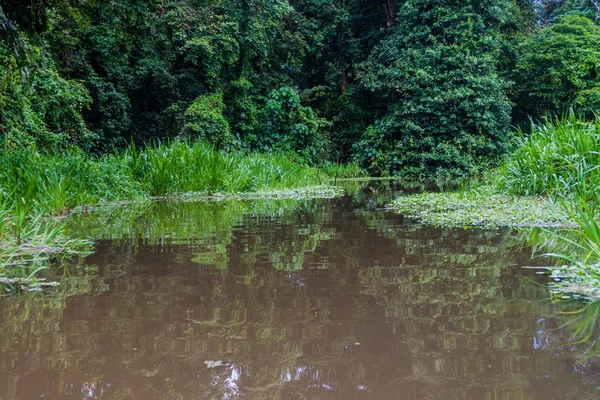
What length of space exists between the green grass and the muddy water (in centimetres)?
49

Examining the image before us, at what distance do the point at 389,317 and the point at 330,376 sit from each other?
1.71 feet

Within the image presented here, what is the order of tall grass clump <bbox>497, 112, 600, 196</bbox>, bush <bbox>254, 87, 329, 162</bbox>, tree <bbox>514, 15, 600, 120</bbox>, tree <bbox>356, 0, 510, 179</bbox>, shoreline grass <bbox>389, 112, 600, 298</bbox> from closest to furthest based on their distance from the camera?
shoreline grass <bbox>389, 112, 600, 298</bbox>
tall grass clump <bbox>497, 112, 600, 196</bbox>
tree <bbox>356, 0, 510, 179</bbox>
bush <bbox>254, 87, 329, 162</bbox>
tree <bbox>514, 15, 600, 120</bbox>

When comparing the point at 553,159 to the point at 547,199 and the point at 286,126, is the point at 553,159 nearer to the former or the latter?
the point at 547,199

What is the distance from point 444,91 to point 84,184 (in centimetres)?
1339

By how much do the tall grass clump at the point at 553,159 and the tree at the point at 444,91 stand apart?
1037cm

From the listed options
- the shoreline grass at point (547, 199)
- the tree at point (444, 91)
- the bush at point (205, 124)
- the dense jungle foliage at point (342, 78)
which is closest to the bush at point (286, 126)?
the dense jungle foliage at point (342, 78)

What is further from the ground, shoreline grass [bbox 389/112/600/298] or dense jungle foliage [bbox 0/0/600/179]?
dense jungle foliage [bbox 0/0/600/179]

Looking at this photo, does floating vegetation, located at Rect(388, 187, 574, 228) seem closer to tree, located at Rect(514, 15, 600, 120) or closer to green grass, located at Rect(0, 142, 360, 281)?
green grass, located at Rect(0, 142, 360, 281)

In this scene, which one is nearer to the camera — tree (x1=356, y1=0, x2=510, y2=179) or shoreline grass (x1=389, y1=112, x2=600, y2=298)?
shoreline grass (x1=389, y1=112, x2=600, y2=298)

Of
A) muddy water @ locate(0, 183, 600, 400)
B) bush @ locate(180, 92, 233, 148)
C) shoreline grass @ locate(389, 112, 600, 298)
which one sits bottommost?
muddy water @ locate(0, 183, 600, 400)

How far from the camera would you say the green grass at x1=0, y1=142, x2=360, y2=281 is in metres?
3.36

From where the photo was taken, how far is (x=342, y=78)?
2109 cm

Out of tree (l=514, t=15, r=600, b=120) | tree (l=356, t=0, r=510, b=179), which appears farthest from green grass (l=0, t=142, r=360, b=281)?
tree (l=514, t=15, r=600, b=120)

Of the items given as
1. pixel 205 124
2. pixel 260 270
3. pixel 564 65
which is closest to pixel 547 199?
pixel 260 270
